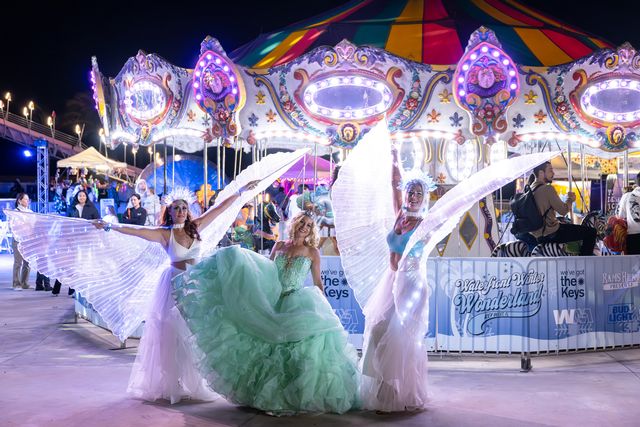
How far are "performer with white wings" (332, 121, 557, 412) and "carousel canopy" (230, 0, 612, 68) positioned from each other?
5.17 metres

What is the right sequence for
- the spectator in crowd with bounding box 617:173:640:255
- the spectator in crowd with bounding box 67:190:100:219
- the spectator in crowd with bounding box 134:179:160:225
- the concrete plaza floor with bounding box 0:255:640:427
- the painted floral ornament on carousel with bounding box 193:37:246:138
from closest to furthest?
1. the concrete plaza floor with bounding box 0:255:640:427
2. the painted floral ornament on carousel with bounding box 193:37:246:138
3. the spectator in crowd with bounding box 617:173:640:255
4. the spectator in crowd with bounding box 67:190:100:219
5. the spectator in crowd with bounding box 134:179:160:225

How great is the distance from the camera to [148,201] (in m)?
15.7

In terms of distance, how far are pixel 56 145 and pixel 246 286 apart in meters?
35.4

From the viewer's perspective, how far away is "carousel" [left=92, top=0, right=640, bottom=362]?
28.3 ft

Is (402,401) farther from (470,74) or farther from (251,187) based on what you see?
(470,74)

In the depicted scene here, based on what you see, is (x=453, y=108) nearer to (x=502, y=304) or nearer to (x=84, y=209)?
(x=502, y=304)

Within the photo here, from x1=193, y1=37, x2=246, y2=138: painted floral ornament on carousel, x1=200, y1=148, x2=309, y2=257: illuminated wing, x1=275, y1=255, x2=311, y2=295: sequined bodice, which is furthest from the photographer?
x1=193, y1=37, x2=246, y2=138: painted floral ornament on carousel

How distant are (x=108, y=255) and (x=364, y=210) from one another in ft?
8.11

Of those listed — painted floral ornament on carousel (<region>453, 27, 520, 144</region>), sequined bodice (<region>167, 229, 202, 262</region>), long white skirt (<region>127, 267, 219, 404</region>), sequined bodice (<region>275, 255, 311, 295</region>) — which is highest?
painted floral ornament on carousel (<region>453, 27, 520, 144</region>)

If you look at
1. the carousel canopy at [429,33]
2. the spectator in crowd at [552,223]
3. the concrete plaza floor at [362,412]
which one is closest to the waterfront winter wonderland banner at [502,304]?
the concrete plaza floor at [362,412]

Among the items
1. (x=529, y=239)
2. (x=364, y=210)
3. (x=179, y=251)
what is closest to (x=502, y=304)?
(x=529, y=239)

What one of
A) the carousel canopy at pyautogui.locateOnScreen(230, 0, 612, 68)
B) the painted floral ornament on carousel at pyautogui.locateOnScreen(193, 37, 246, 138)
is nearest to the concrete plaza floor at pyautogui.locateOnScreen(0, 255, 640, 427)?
the painted floral ornament on carousel at pyautogui.locateOnScreen(193, 37, 246, 138)

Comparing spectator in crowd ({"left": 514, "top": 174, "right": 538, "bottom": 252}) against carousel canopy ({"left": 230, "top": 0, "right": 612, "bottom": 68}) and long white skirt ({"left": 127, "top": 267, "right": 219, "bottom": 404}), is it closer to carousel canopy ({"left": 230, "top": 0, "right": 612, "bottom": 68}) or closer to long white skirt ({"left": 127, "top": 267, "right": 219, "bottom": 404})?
carousel canopy ({"left": 230, "top": 0, "right": 612, "bottom": 68})

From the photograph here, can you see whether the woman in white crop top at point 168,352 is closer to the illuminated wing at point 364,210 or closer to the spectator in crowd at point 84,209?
the illuminated wing at point 364,210
